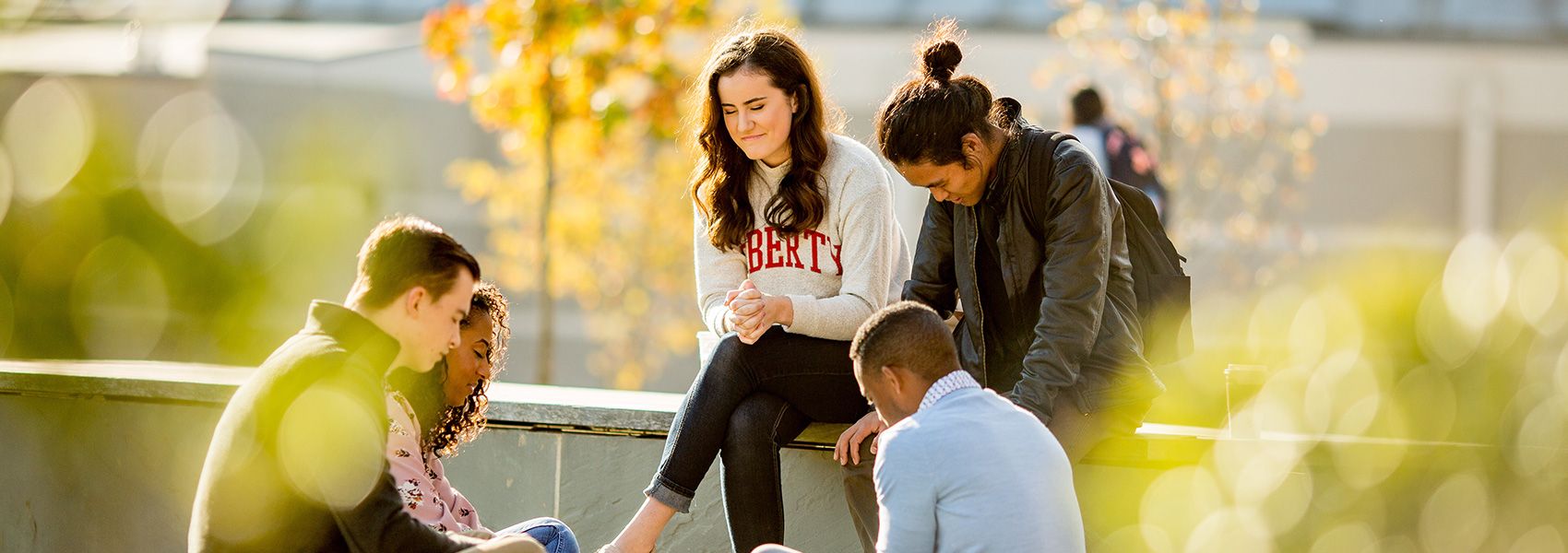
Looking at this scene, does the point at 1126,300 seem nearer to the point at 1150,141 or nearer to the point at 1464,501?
the point at 1464,501

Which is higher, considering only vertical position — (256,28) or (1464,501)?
(256,28)

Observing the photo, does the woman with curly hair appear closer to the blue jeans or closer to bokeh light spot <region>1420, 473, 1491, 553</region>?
the blue jeans

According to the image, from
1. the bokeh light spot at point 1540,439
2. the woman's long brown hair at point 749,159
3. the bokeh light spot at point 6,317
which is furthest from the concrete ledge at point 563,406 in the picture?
the bokeh light spot at point 6,317

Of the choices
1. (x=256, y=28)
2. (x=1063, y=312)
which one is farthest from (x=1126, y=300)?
(x=256, y=28)

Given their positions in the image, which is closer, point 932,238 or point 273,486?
point 273,486

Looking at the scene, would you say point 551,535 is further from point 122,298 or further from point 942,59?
point 122,298

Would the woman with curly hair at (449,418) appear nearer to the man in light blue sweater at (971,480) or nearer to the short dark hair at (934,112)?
the man in light blue sweater at (971,480)

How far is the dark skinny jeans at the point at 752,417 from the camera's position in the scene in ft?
10.9

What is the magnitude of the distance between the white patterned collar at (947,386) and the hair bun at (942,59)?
2.98 feet

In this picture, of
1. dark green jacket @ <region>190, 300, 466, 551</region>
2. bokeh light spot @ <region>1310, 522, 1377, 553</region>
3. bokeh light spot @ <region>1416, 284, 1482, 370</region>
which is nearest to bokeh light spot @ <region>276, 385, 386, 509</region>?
dark green jacket @ <region>190, 300, 466, 551</region>

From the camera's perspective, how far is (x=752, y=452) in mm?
3332

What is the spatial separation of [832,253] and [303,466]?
5.42 feet

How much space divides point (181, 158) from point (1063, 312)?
428 inches

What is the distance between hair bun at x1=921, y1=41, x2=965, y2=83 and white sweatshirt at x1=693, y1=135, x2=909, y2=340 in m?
0.45
